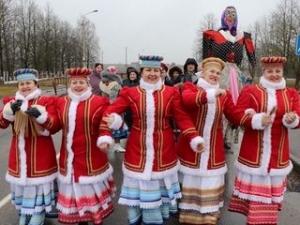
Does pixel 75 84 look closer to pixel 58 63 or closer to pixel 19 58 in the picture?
pixel 19 58

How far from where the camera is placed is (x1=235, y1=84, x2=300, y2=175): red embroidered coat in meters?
4.49

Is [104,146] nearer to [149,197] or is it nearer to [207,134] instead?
[149,197]

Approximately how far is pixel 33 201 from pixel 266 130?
7.98 ft

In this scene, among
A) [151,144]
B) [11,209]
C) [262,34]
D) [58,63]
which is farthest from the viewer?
[58,63]

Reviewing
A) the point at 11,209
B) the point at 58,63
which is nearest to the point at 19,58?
the point at 58,63

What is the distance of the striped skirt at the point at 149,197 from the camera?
447cm

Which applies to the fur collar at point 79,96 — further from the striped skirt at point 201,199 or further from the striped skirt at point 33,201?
the striped skirt at point 201,199

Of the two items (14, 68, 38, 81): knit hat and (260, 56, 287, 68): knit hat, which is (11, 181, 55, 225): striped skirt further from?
(260, 56, 287, 68): knit hat

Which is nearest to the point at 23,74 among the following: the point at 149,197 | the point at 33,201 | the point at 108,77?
the point at 33,201

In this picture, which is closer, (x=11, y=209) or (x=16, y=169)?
(x=16, y=169)

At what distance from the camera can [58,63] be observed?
2591 inches

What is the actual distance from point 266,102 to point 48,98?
7.23 feet

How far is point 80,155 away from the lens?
4.54 metres

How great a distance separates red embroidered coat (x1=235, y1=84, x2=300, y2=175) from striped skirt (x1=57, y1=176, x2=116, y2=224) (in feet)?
4.98
